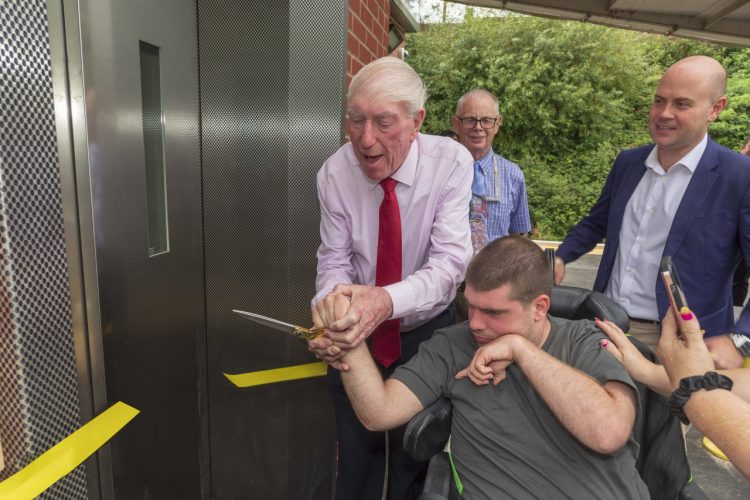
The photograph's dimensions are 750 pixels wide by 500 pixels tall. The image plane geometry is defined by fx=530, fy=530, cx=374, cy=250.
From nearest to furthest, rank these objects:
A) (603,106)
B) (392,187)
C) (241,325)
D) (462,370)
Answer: (462,370) < (392,187) < (241,325) < (603,106)

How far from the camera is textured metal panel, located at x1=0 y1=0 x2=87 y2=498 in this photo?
44.9 inches

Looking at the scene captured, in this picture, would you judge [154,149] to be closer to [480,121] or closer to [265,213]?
[265,213]

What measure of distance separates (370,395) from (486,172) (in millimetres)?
2202

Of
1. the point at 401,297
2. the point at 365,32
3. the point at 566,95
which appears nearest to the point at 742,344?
the point at 401,297

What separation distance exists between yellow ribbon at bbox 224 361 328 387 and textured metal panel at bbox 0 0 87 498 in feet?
3.46

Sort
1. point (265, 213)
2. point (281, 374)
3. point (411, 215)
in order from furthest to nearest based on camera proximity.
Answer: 1. point (281, 374)
2. point (265, 213)
3. point (411, 215)

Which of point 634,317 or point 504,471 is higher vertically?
point 634,317

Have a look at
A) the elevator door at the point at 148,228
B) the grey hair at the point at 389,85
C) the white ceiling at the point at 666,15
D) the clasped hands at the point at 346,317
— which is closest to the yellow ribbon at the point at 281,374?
the elevator door at the point at 148,228

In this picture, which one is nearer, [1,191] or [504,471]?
[1,191]

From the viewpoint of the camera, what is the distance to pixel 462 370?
1.72 m

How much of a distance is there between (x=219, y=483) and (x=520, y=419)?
1504 mm

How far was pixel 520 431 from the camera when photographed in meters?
1.61

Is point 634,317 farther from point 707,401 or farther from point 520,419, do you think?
point 707,401

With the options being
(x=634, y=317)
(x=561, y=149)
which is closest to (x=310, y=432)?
(x=634, y=317)
